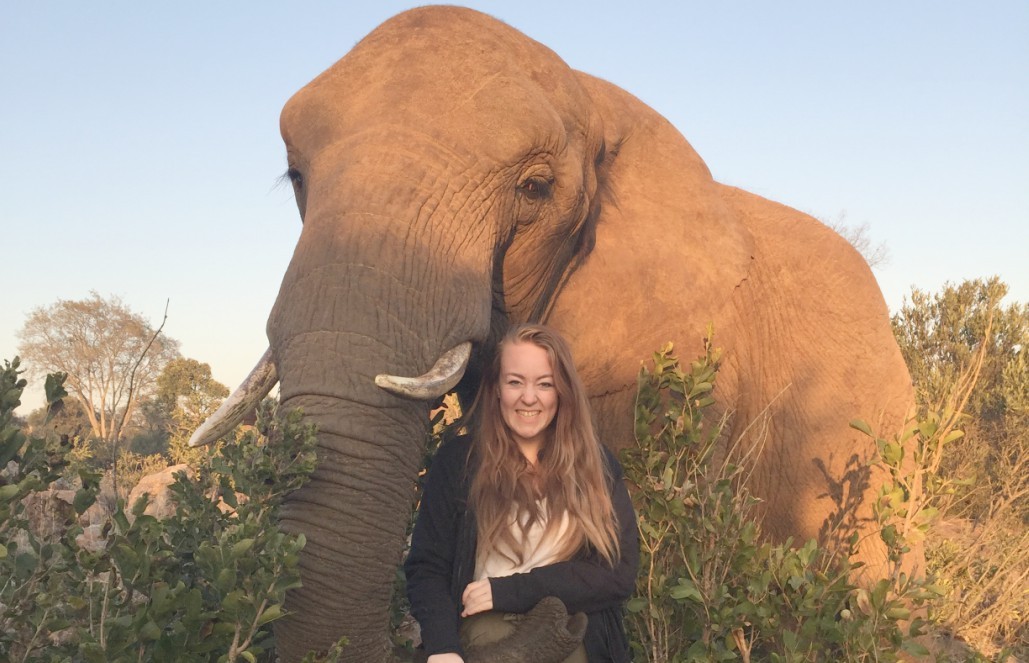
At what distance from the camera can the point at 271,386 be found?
3412 mm

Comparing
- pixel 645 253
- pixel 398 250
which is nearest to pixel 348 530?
pixel 398 250

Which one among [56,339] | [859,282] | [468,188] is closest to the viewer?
[468,188]

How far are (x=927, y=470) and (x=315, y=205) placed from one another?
2.55 m

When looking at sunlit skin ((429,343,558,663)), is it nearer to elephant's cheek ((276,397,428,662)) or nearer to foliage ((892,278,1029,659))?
elephant's cheek ((276,397,428,662))

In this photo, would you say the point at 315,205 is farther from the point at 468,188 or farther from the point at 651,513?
the point at 651,513

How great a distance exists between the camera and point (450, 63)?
3.79 metres

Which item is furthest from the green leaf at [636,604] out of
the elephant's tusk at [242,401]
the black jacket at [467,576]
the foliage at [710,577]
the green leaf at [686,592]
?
the elephant's tusk at [242,401]

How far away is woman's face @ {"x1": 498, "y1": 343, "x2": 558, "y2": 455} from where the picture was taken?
3.05 m

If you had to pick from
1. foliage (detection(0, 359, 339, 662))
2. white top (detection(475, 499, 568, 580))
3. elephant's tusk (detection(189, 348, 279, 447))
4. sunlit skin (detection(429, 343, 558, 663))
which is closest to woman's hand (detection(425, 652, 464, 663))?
white top (detection(475, 499, 568, 580))

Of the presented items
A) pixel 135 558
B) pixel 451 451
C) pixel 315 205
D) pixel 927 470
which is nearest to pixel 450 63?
pixel 315 205

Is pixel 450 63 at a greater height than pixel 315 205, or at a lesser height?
greater

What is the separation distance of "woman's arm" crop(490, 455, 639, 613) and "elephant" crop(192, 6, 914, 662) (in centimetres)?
48

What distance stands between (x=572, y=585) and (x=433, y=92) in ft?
6.23

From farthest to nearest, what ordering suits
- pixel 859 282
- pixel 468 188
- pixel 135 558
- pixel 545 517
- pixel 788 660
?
1. pixel 859 282
2. pixel 468 188
3. pixel 788 660
4. pixel 545 517
5. pixel 135 558
